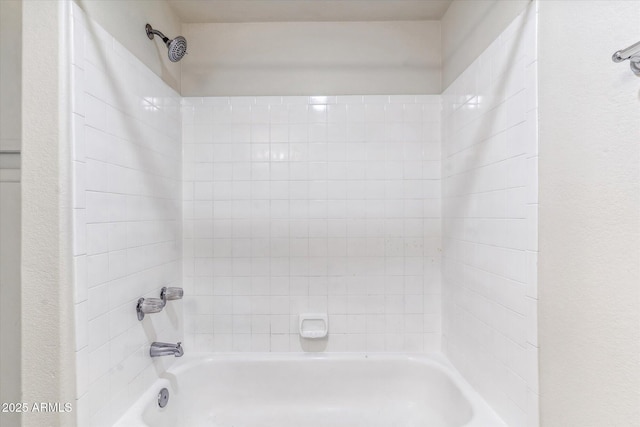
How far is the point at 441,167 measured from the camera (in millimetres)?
2072

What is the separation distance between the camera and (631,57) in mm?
755

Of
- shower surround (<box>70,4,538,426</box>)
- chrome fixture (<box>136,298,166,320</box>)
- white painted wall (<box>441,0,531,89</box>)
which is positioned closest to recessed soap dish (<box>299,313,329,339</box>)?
shower surround (<box>70,4,538,426</box>)

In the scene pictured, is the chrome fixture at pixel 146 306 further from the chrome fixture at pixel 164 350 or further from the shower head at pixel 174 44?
the shower head at pixel 174 44

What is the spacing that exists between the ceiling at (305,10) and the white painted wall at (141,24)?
0.48 feet

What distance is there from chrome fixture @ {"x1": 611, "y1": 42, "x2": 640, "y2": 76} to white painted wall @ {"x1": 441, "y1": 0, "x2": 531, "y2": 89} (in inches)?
20.7

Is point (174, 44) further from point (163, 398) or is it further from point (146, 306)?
point (163, 398)

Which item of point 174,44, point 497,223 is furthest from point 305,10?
point 497,223

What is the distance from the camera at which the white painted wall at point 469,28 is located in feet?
4.37

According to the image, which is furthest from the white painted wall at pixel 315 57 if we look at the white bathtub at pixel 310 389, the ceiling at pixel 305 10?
the white bathtub at pixel 310 389

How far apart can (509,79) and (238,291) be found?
5.77ft

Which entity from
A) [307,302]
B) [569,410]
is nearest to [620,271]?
[569,410]

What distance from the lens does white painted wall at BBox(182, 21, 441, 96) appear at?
2.07 metres

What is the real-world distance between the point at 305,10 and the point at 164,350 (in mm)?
1994
